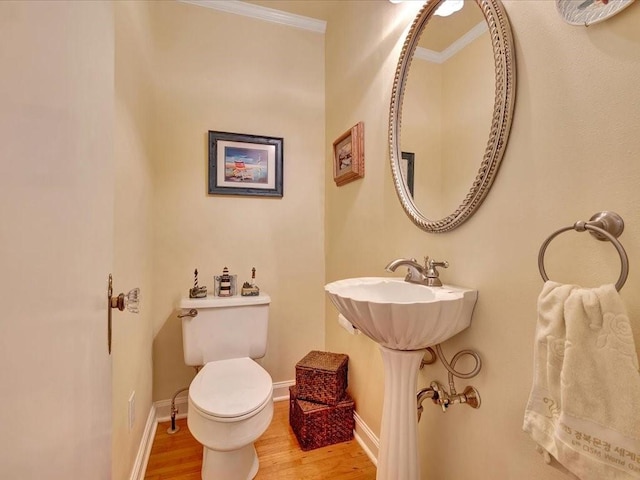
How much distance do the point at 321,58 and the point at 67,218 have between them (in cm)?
230

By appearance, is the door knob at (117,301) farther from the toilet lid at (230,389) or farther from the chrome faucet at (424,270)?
the chrome faucet at (424,270)

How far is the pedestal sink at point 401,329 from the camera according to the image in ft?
2.86

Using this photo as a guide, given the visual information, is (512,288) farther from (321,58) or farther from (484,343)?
(321,58)

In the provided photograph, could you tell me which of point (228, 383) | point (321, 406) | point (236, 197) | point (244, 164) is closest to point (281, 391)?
point (321, 406)

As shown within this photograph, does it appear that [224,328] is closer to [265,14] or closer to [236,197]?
[236,197]

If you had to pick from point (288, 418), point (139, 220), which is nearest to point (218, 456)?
point (288, 418)

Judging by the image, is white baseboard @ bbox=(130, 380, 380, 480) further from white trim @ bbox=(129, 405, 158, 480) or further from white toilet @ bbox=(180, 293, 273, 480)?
white toilet @ bbox=(180, 293, 273, 480)

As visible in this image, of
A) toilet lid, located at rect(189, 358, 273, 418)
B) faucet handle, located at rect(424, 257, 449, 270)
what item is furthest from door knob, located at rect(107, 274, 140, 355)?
faucet handle, located at rect(424, 257, 449, 270)

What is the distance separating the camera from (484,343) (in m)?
0.93

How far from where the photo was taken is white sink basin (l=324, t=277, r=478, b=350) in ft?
2.81

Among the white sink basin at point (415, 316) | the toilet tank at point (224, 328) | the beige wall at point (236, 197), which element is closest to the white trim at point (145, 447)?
the beige wall at point (236, 197)

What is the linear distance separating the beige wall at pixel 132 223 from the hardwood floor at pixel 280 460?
0.20 m

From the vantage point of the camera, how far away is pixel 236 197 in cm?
208

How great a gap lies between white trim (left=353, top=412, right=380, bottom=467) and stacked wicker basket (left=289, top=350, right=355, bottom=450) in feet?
0.11
